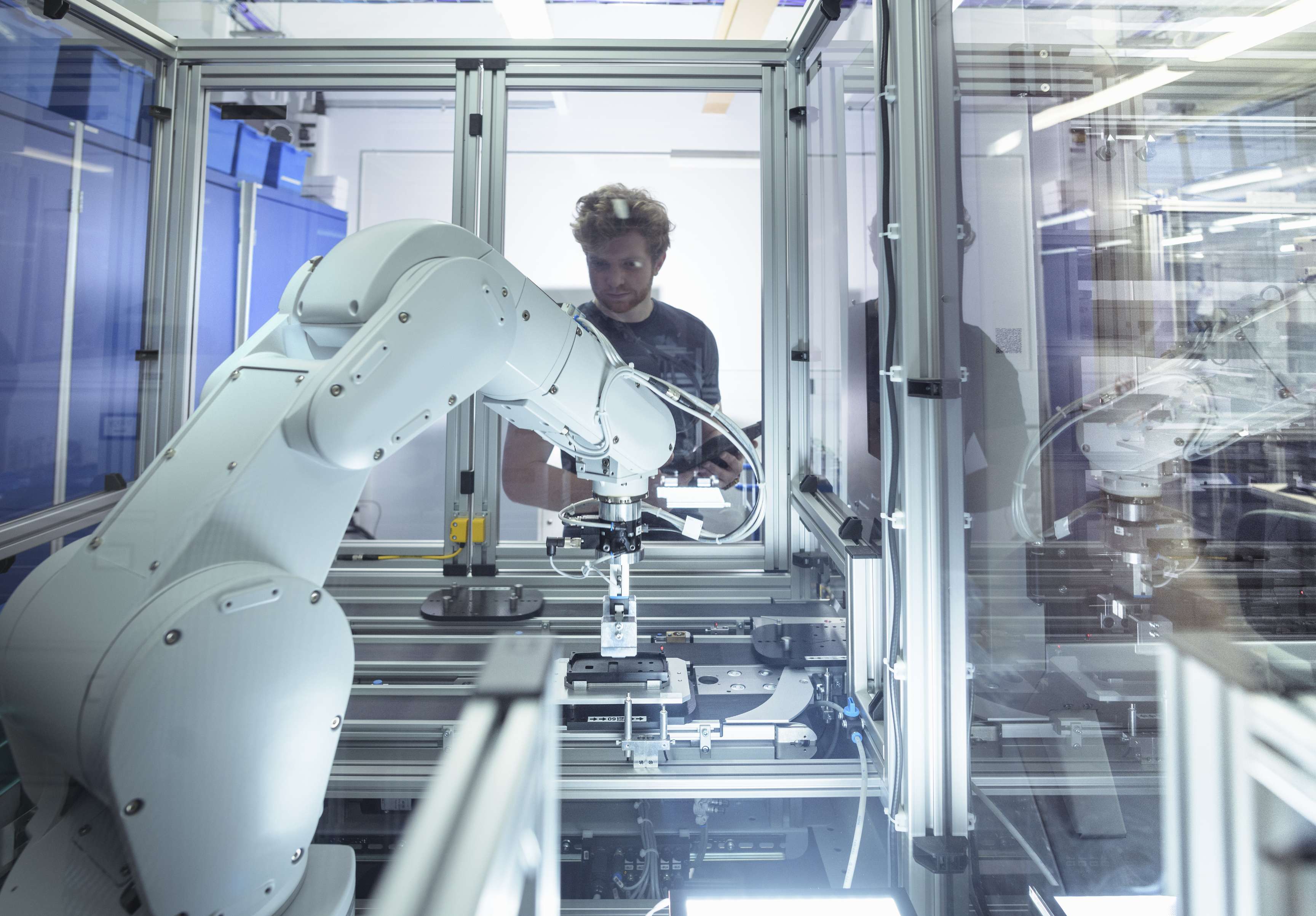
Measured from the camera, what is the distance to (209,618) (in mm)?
884

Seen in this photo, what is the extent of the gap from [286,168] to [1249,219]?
10.8ft

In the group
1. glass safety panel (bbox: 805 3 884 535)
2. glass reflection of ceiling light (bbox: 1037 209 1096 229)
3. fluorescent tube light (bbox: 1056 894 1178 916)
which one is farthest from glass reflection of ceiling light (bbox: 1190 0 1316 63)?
fluorescent tube light (bbox: 1056 894 1178 916)

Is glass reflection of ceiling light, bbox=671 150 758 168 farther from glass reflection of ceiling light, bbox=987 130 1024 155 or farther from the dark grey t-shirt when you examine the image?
glass reflection of ceiling light, bbox=987 130 1024 155

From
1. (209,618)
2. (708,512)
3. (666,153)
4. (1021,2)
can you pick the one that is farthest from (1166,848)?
(666,153)

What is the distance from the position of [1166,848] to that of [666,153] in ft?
8.51

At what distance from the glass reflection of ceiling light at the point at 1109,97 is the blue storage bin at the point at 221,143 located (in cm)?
301

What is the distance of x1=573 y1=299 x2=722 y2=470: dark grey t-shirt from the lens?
110 inches

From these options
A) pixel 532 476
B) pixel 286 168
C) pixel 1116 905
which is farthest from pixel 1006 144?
pixel 286 168

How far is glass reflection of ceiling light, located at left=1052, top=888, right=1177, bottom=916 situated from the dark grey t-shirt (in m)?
1.85

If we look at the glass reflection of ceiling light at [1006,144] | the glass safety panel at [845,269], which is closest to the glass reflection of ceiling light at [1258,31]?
the glass reflection of ceiling light at [1006,144]

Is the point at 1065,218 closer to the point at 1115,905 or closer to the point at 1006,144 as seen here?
the point at 1006,144

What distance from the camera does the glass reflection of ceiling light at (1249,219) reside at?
702mm

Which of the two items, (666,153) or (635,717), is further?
(666,153)

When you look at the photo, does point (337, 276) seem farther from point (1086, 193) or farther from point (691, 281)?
point (691, 281)
